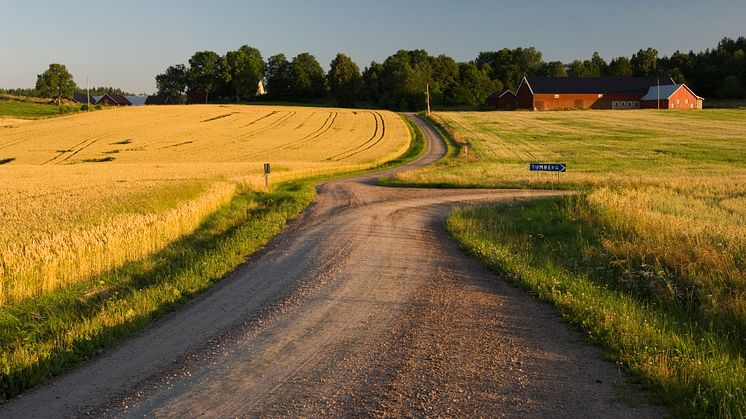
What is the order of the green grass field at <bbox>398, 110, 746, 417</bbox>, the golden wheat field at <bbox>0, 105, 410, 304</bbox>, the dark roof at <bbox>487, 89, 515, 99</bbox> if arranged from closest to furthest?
the green grass field at <bbox>398, 110, 746, 417</bbox>
the golden wheat field at <bbox>0, 105, 410, 304</bbox>
the dark roof at <bbox>487, 89, 515, 99</bbox>

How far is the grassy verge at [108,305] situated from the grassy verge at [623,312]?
5353mm

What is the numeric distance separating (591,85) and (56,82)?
4384 inches

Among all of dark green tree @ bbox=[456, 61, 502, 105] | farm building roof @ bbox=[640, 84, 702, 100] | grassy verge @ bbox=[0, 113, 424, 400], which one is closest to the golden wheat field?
grassy verge @ bbox=[0, 113, 424, 400]

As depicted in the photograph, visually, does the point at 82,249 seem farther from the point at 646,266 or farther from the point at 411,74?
the point at 411,74

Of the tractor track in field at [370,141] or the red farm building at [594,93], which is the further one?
the red farm building at [594,93]

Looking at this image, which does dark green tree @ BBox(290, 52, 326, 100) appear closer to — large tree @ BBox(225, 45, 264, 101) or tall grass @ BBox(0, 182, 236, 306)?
large tree @ BBox(225, 45, 264, 101)

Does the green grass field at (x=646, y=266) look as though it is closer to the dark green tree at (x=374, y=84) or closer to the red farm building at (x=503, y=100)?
the red farm building at (x=503, y=100)

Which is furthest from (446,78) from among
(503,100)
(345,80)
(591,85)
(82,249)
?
(82,249)

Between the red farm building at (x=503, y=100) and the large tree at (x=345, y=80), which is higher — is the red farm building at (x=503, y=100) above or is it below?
below

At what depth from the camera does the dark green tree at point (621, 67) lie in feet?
443

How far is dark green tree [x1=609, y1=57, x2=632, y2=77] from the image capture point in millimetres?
134875

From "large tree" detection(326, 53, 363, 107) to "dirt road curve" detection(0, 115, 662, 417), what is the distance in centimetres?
11455

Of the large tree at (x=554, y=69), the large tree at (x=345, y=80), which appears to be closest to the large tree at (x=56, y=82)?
the large tree at (x=345, y=80)

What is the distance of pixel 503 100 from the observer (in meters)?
117
